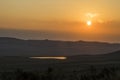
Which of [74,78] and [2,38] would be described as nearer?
[74,78]

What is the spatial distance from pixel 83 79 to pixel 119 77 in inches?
93.6

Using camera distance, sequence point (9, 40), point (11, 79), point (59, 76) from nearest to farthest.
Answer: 1. point (11, 79)
2. point (59, 76)
3. point (9, 40)

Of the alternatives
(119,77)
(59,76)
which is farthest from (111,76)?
(59,76)

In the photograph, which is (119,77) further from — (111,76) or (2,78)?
(2,78)

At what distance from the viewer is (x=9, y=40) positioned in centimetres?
19412

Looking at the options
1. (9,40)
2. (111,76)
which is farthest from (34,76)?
(9,40)

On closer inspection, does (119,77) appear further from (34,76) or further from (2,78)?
(2,78)

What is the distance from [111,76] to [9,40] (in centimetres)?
16510

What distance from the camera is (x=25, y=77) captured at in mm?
29719

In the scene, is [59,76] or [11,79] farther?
[59,76]

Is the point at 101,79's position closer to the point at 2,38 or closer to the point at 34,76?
the point at 34,76

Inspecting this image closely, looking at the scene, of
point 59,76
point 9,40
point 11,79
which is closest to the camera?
point 11,79

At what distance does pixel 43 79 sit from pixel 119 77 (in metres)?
5.01

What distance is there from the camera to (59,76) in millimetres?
31500
